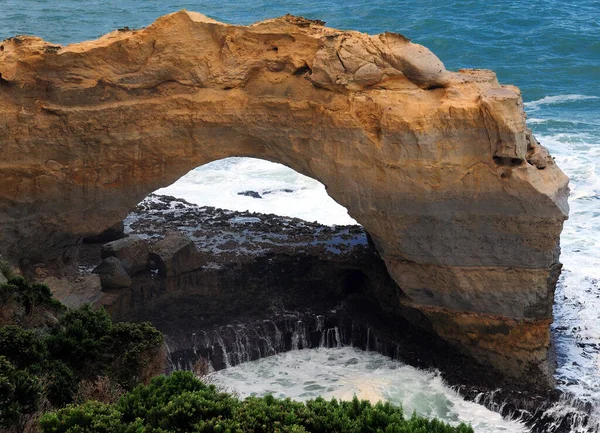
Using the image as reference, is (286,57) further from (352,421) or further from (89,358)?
(352,421)

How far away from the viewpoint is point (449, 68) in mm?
43312

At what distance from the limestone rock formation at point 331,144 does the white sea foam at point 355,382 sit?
1462 millimetres

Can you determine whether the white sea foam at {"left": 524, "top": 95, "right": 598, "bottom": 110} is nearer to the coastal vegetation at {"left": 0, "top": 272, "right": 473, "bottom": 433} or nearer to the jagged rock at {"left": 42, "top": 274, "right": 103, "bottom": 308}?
the jagged rock at {"left": 42, "top": 274, "right": 103, "bottom": 308}

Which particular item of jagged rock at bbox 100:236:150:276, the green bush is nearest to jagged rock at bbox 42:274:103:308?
jagged rock at bbox 100:236:150:276

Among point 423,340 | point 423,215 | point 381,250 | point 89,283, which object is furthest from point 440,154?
point 89,283

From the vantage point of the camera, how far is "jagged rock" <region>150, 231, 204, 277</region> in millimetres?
22516

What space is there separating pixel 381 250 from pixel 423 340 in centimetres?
244

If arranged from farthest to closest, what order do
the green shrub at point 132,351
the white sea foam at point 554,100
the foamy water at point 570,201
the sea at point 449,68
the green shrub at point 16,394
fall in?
the white sea foam at point 554,100 → the foamy water at point 570,201 → the sea at point 449,68 → the green shrub at point 132,351 → the green shrub at point 16,394

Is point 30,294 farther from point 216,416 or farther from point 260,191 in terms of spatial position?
point 260,191

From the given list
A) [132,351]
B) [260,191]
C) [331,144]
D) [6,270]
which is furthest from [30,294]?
[260,191]

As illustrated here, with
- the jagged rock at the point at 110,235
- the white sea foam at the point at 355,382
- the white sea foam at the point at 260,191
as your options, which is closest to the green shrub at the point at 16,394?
the white sea foam at the point at 355,382

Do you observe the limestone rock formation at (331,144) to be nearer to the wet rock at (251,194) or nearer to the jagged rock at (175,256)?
the jagged rock at (175,256)

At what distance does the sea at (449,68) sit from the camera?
20172 millimetres

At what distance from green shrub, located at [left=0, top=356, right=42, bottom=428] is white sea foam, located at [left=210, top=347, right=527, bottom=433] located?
6.37 meters
